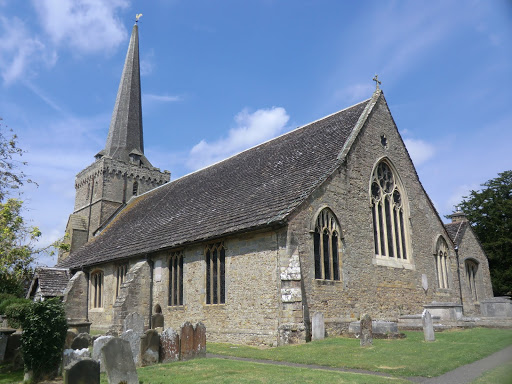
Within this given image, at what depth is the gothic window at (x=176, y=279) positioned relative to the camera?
66.7 ft

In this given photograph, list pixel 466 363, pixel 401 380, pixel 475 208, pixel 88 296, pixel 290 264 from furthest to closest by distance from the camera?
pixel 475 208 < pixel 88 296 < pixel 290 264 < pixel 466 363 < pixel 401 380

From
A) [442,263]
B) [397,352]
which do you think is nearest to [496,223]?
[442,263]

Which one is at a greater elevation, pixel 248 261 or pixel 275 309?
pixel 248 261

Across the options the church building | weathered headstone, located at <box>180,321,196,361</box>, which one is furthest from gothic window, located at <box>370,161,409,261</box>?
weathered headstone, located at <box>180,321,196,361</box>

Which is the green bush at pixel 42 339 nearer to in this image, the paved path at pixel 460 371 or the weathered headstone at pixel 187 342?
the weathered headstone at pixel 187 342

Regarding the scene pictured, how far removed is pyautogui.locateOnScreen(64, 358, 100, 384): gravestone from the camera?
7699 millimetres

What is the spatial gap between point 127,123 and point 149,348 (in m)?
33.6

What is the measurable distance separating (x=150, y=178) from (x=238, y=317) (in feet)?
92.1

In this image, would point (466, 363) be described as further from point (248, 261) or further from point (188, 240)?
point (188, 240)

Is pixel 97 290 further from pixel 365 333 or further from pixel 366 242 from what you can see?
pixel 365 333

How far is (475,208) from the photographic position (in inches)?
1620

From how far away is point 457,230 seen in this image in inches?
1076

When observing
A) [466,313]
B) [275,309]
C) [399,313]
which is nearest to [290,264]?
[275,309]

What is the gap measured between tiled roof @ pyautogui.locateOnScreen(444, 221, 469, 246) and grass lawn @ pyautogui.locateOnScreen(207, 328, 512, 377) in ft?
37.4
